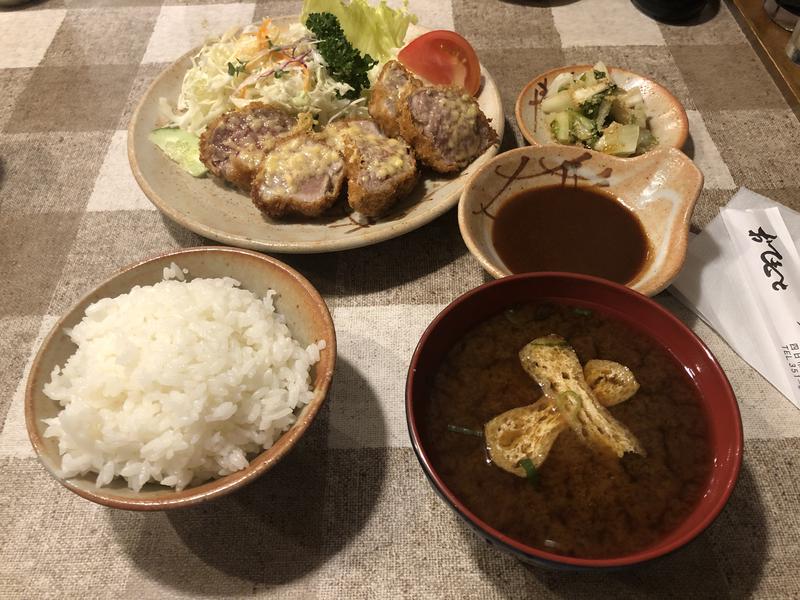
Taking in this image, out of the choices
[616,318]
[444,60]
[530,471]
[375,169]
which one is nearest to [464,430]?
[530,471]

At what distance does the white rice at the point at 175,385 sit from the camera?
4.50 ft

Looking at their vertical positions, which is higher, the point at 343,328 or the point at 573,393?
the point at 573,393

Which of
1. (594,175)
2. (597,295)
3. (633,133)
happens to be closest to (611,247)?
(594,175)

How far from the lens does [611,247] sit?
2.02 metres

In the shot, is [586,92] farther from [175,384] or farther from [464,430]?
[175,384]

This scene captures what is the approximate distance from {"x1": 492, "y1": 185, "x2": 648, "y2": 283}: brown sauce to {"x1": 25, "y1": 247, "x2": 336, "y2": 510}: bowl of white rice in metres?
0.81

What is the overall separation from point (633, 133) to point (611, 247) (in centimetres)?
69

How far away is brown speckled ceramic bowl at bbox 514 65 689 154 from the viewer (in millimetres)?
2473

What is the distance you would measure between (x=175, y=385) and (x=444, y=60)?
210 cm

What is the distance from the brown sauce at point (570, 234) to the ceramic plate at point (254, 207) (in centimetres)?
27

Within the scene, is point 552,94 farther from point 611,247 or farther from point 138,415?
point 138,415

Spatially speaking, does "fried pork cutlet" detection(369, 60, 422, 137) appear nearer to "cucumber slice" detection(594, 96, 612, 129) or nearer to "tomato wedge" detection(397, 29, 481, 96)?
"tomato wedge" detection(397, 29, 481, 96)

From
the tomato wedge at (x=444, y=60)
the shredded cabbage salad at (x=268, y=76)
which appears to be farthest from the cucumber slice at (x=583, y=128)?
the shredded cabbage salad at (x=268, y=76)

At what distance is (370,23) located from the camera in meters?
2.99
